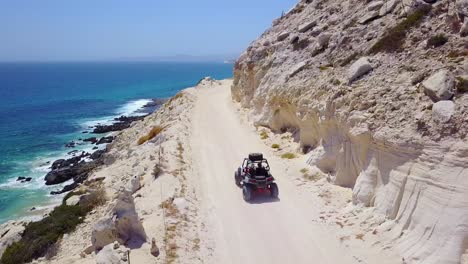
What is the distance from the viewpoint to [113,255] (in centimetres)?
1597

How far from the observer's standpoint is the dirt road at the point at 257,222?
17016 mm

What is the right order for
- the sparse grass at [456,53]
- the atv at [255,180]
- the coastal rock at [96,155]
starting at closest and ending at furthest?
the sparse grass at [456,53]
the atv at [255,180]
the coastal rock at [96,155]

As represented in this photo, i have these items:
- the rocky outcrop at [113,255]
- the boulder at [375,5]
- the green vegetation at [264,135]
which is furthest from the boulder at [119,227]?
the boulder at [375,5]

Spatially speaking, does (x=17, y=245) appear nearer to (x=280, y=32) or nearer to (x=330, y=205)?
(x=330, y=205)

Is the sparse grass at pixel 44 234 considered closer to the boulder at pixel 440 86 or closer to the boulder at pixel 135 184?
the boulder at pixel 135 184

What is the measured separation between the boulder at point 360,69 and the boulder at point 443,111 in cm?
751

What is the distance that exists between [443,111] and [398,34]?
9.80 metres

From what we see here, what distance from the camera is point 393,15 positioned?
29.5 meters

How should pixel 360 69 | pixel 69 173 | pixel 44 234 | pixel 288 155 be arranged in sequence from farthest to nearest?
pixel 69 173
pixel 288 155
pixel 360 69
pixel 44 234

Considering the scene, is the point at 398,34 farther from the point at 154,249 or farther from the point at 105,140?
the point at 105,140

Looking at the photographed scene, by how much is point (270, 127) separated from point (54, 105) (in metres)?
88.6

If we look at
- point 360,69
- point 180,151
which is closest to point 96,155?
point 180,151

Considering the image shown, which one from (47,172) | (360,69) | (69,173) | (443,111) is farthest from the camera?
(47,172)

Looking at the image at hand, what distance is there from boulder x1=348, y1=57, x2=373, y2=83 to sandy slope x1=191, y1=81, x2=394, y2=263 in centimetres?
712
